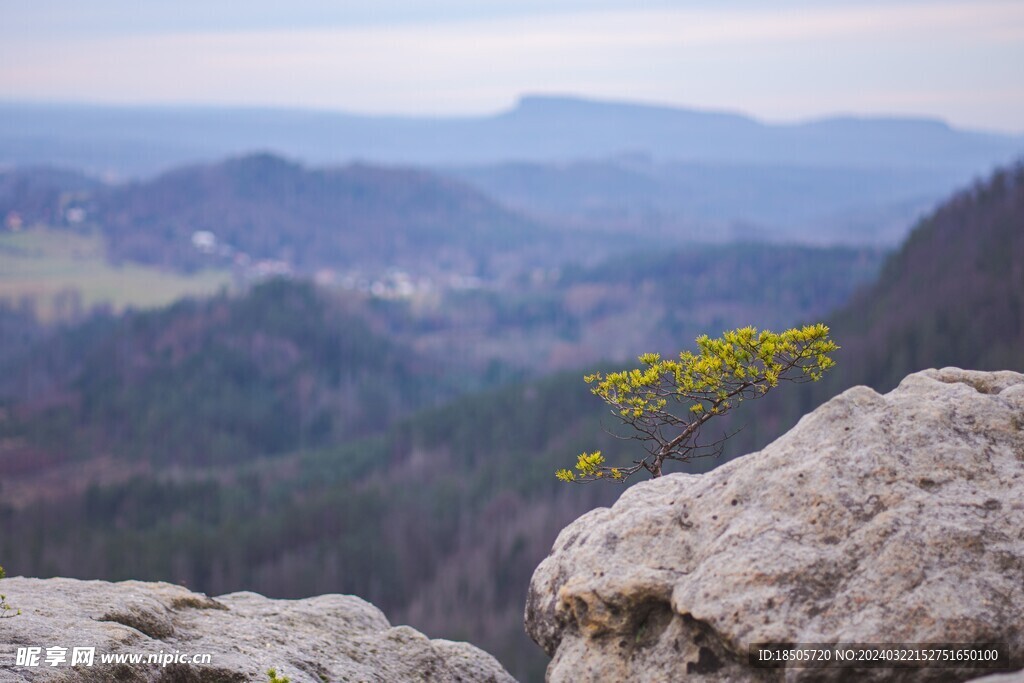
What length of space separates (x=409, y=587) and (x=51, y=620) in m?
121

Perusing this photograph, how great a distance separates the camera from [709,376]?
49.8 feet

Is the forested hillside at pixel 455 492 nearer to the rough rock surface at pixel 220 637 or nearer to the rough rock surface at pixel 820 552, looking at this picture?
the rough rock surface at pixel 220 637

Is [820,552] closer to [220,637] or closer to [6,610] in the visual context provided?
[220,637]

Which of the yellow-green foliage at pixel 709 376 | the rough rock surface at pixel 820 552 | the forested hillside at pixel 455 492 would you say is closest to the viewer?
the rough rock surface at pixel 820 552

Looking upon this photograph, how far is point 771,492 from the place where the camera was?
43.5 feet

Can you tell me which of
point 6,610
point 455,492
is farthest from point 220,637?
point 455,492

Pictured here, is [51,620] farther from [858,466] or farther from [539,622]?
[858,466]

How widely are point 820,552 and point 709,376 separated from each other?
3643 mm

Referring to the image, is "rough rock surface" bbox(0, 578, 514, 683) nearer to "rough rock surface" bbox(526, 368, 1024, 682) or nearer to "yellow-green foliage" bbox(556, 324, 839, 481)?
"rough rock surface" bbox(526, 368, 1024, 682)

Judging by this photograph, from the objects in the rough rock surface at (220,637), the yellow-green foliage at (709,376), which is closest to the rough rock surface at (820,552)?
the yellow-green foliage at (709,376)

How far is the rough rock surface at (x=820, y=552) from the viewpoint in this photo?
11.8 m

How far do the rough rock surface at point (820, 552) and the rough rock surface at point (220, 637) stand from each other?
3.02 meters

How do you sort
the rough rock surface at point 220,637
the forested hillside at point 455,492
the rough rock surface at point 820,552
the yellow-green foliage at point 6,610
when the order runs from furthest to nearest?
1. the forested hillside at point 455,492
2. the yellow-green foliage at point 6,610
3. the rough rock surface at point 220,637
4. the rough rock surface at point 820,552

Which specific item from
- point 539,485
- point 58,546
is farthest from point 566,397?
point 58,546
